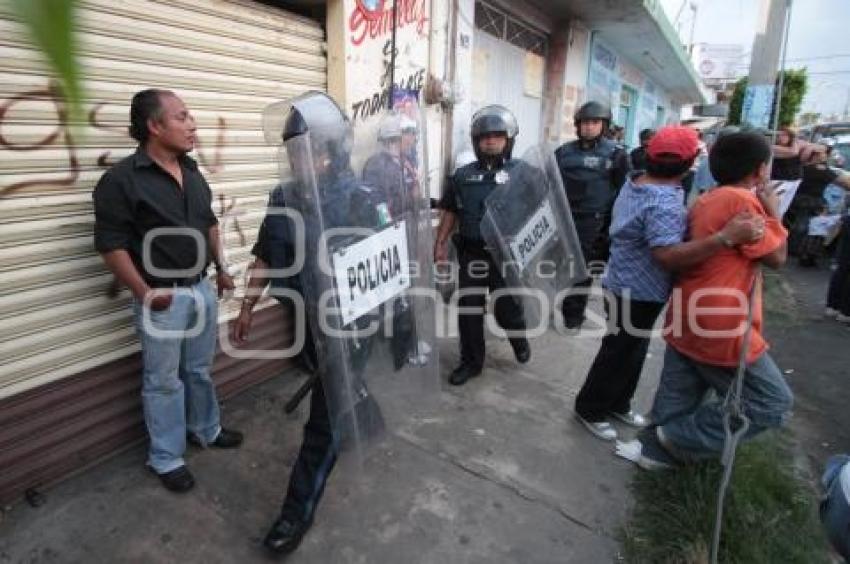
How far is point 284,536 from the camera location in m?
2.23

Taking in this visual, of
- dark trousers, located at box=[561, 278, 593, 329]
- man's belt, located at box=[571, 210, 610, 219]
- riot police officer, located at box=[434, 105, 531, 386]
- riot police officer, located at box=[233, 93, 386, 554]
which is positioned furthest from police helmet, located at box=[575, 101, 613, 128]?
riot police officer, located at box=[233, 93, 386, 554]

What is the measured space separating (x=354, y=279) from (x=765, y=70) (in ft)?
23.5

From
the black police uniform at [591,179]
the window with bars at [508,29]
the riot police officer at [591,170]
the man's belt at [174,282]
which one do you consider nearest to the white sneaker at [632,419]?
the black police uniform at [591,179]

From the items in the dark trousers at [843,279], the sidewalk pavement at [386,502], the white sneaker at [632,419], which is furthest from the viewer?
Answer: the dark trousers at [843,279]

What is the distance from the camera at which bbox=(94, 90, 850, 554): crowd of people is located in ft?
7.06

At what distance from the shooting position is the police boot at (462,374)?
3816mm

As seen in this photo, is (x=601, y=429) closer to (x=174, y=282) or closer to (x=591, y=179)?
(x=591, y=179)

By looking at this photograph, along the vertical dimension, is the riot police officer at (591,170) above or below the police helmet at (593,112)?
below

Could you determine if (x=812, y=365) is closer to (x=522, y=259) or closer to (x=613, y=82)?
(x=522, y=259)

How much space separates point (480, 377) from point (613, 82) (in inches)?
305

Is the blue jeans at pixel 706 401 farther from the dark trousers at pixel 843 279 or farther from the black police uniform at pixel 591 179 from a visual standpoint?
the dark trousers at pixel 843 279

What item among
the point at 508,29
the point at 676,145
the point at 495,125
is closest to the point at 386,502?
the point at 676,145

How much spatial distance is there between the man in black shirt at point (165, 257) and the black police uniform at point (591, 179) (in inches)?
117

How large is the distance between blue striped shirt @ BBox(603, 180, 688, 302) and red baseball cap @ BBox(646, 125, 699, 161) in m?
0.14
